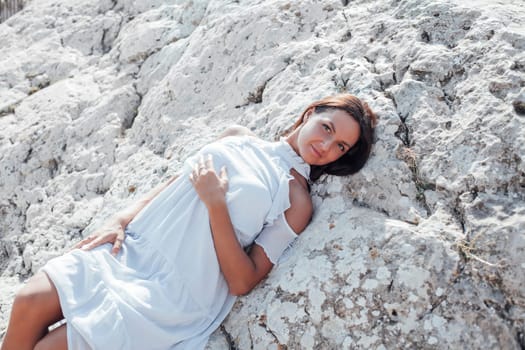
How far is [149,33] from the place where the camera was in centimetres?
481

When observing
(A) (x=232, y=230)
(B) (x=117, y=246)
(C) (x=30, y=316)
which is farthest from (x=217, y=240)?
(C) (x=30, y=316)

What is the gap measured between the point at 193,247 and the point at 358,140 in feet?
3.37

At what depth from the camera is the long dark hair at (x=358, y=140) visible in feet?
8.79

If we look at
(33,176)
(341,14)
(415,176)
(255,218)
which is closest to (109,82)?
(33,176)

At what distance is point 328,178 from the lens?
9.12 feet

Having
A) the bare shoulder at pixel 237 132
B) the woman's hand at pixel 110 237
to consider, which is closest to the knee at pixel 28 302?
the woman's hand at pixel 110 237

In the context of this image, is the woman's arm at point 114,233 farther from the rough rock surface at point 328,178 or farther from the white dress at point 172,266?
the rough rock surface at point 328,178

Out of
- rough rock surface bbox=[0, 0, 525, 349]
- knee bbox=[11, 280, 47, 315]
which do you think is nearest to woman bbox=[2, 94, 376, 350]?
knee bbox=[11, 280, 47, 315]

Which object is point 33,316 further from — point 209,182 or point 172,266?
point 209,182

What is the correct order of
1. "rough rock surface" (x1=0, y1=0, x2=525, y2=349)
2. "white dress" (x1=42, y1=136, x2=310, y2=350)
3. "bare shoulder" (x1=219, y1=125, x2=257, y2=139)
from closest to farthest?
"rough rock surface" (x1=0, y1=0, x2=525, y2=349)
"white dress" (x1=42, y1=136, x2=310, y2=350)
"bare shoulder" (x1=219, y1=125, x2=257, y2=139)

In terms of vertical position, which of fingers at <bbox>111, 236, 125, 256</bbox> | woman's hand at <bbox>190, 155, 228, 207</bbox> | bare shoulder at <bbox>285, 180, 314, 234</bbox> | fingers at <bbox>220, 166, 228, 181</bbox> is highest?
woman's hand at <bbox>190, 155, 228, 207</bbox>

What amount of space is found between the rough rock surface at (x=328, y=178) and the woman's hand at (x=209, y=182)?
0.48 meters

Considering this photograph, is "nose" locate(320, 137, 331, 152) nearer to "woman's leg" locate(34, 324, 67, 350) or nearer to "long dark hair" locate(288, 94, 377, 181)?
"long dark hair" locate(288, 94, 377, 181)

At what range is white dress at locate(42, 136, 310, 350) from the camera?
2328mm
